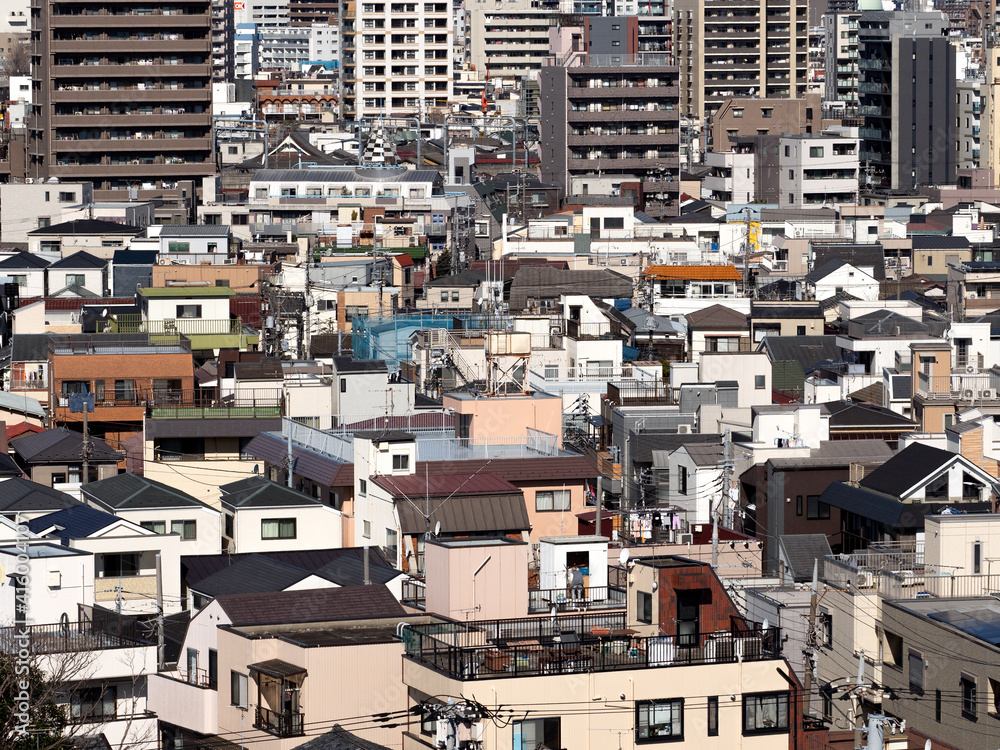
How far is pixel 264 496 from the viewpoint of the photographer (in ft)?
89.8

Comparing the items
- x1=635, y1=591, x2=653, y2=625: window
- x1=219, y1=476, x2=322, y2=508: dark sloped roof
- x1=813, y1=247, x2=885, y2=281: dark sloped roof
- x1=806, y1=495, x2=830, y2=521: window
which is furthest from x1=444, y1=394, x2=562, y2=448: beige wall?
x1=813, y1=247, x2=885, y2=281: dark sloped roof

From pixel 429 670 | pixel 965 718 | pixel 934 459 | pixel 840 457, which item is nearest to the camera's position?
pixel 429 670

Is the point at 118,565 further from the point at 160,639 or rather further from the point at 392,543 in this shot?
the point at 160,639

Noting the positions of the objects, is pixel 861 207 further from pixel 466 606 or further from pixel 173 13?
pixel 466 606

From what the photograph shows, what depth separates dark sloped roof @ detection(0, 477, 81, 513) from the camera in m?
26.1

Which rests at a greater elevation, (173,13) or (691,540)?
(173,13)

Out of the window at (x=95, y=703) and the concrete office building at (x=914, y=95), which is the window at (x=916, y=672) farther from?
the concrete office building at (x=914, y=95)

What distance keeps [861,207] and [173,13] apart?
29.8 m

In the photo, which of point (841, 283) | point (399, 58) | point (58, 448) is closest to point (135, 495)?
point (58, 448)

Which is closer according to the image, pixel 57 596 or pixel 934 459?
pixel 57 596

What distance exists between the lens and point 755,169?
81.4m

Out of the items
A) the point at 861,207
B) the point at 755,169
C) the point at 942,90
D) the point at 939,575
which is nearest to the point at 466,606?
the point at 939,575

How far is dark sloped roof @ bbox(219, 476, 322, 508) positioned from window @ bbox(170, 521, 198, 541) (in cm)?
66

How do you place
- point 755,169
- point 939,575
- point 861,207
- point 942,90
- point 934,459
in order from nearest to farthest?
point 939,575 < point 934,459 < point 861,207 < point 755,169 < point 942,90
